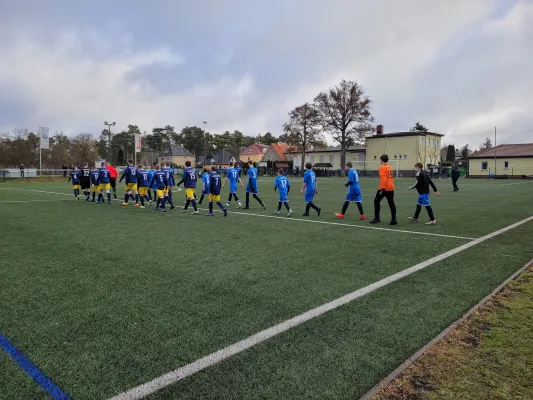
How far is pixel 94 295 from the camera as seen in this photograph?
15.4 ft

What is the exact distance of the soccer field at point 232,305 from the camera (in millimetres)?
2883

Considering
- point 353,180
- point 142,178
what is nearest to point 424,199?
point 353,180

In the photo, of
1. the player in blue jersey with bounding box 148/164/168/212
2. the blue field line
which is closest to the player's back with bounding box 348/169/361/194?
the player in blue jersey with bounding box 148/164/168/212

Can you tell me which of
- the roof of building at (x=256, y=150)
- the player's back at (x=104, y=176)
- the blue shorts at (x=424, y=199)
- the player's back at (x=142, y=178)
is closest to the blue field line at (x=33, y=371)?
the blue shorts at (x=424, y=199)

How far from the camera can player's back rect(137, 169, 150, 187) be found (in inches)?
622

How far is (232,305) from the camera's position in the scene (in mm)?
4395

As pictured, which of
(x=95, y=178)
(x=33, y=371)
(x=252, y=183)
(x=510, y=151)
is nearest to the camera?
(x=33, y=371)

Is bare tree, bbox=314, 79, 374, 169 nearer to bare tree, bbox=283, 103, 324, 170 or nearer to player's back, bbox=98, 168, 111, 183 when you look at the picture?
bare tree, bbox=283, 103, 324, 170

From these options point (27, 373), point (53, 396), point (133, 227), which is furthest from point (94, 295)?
point (133, 227)

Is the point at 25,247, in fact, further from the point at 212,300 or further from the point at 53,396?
the point at 53,396

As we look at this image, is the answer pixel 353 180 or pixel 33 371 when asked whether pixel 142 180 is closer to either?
pixel 353 180

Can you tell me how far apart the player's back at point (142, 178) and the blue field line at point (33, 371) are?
1284cm

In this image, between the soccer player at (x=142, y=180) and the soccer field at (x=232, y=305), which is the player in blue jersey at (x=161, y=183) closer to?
the soccer player at (x=142, y=180)

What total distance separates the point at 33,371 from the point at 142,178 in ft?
44.5
